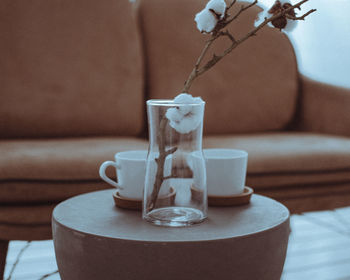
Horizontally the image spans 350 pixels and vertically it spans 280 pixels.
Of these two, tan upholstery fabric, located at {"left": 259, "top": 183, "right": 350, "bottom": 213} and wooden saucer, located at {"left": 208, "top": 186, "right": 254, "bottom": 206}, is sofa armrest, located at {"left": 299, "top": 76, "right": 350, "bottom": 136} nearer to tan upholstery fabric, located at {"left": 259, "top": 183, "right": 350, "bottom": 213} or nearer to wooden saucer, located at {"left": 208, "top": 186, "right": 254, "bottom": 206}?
tan upholstery fabric, located at {"left": 259, "top": 183, "right": 350, "bottom": 213}

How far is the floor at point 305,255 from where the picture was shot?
137 cm

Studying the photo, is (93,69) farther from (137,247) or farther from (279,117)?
(137,247)

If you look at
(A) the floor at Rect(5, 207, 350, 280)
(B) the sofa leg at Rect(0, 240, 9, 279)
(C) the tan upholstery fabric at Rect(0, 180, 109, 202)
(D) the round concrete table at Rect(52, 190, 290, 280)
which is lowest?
(A) the floor at Rect(5, 207, 350, 280)

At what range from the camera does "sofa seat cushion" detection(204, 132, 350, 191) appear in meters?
1.34

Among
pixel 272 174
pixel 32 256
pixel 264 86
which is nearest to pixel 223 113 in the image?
pixel 264 86

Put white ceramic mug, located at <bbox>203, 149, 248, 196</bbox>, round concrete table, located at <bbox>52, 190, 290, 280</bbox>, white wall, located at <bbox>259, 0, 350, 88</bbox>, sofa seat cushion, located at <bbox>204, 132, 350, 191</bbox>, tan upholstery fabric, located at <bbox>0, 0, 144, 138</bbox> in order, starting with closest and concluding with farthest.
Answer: round concrete table, located at <bbox>52, 190, 290, 280</bbox>, white ceramic mug, located at <bbox>203, 149, 248, 196</bbox>, sofa seat cushion, located at <bbox>204, 132, 350, 191</bbox>, tan upholstery fabric, located at <bbox>0, 0, 144, 138</bbox>, white wall, located at <bbox>259, 0, 350, 88</bbox>

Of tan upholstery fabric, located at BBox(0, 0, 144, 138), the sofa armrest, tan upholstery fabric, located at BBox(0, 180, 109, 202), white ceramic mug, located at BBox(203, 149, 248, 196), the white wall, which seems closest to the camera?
white ceramic mug, located at BBox(203, 149, 248, 196)

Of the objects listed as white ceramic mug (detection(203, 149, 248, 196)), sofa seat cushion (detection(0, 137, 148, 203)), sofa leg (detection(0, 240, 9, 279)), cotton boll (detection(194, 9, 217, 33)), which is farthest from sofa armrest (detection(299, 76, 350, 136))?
sofa leg (detection(0, 240, 9, 279))

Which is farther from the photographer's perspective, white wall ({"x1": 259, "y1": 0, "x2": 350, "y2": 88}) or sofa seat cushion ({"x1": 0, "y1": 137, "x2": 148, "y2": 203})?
white wall ({"x1": 259, "y1": 0, "x2": 350, "y2": 88})

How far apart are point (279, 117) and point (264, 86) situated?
17 cm

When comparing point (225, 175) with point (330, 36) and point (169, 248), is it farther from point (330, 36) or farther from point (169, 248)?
point (330, 36)

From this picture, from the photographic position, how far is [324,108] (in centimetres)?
189

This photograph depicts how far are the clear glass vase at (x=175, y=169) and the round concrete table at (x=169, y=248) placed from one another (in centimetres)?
3

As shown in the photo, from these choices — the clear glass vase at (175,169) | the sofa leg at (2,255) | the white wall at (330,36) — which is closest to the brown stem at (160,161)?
the clear glass vase at (175,169)
